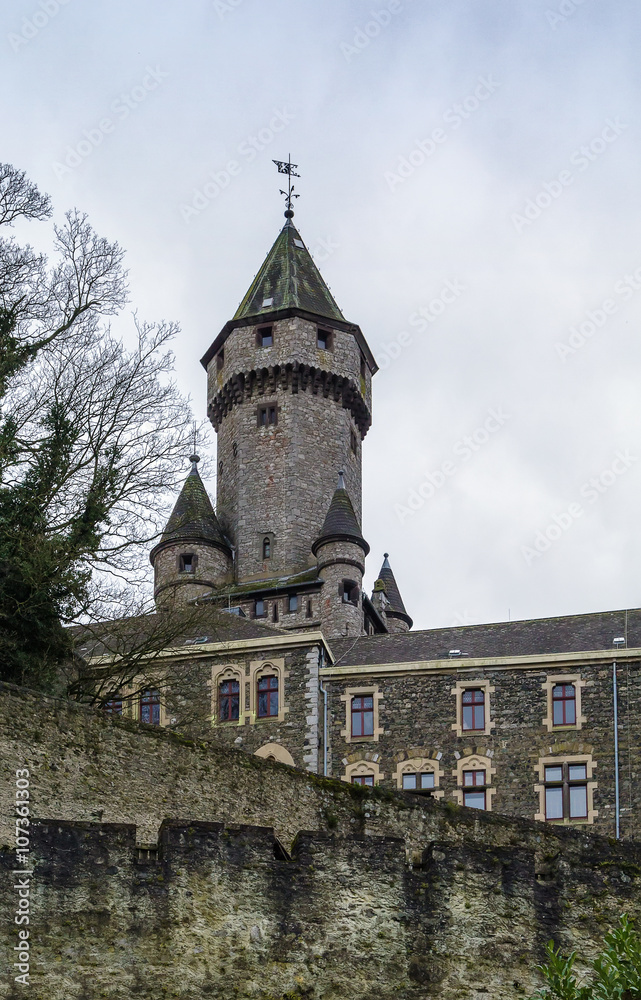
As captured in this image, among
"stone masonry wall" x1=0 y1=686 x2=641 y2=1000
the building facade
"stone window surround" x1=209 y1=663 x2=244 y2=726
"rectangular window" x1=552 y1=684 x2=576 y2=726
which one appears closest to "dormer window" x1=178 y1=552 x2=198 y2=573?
the building facade

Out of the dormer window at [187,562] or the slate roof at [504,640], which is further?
the dormer window at [187,562]

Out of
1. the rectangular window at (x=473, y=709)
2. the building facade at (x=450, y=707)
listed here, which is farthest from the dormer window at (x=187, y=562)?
the rectangular window at (x=473, y=709)

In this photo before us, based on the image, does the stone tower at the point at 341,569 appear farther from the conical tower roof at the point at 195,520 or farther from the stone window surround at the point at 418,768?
the stone window surround at the point at 418,768

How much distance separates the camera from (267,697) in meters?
43.2

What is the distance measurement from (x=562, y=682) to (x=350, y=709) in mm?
5365

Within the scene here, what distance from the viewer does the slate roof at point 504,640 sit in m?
43.0

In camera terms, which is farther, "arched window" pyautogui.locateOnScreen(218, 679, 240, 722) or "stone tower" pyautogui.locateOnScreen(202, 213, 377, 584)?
"stone tower" pyautogui.locateOnScreen(202, 213, 377, 584)

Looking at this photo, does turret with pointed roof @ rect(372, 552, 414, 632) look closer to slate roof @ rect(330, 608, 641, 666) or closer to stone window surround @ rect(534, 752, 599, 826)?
slate roof @ rect(330, 608, 641, 666)

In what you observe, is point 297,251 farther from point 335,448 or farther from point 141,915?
point 141,915

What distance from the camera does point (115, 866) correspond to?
18.8 meters

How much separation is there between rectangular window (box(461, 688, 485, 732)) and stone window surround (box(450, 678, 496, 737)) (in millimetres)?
55

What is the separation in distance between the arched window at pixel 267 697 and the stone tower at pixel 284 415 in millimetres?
Answer: 17118

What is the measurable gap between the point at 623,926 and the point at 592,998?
1.85 meters

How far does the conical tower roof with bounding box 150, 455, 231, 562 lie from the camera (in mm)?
61344
